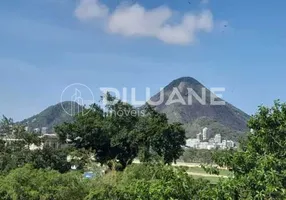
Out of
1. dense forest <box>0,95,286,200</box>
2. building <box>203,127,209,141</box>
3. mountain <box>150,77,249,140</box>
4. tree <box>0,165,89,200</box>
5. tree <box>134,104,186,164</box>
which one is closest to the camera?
dense forest <box>0,95,286,200</box>

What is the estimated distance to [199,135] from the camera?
9700cm

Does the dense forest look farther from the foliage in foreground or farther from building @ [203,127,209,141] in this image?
building @ [203,127,209,141]

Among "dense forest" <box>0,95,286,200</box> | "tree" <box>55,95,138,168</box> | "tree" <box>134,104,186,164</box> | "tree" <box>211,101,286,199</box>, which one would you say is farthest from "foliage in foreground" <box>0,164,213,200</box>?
"tree" <box>55,95,138,168</box>

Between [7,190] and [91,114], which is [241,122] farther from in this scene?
[7,190]

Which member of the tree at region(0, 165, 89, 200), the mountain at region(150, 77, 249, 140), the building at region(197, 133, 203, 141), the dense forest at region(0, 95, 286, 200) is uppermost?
the mountain at region(150, 77, 249, 140)

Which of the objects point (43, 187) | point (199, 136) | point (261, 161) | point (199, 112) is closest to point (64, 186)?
point (43, 187)

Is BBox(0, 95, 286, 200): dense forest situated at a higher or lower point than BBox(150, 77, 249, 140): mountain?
lower

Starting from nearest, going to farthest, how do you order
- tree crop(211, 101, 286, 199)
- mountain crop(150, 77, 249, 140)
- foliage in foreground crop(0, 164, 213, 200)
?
tree crop(211, 101, 286, 199), foliage in foreground crop(0, 164, 213, 200), mountain crop(150, 77, 249, 140)

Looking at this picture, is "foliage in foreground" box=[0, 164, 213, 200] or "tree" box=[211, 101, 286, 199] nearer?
"tree" box=[211, 101, 286, 199]

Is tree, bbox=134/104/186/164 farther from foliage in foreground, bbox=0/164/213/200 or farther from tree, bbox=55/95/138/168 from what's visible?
foliage in foreground, bbox=0/164/213/200

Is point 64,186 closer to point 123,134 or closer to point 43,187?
point 43,187

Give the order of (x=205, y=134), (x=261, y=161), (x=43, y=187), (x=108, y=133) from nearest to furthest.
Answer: (x=261, y=161) < (x=43, y=187) < (x=108, y=133) < (x=205, y=134)

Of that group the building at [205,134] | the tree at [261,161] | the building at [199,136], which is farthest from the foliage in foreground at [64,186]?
the building at [205,134]

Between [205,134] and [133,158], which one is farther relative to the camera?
[205,134]
